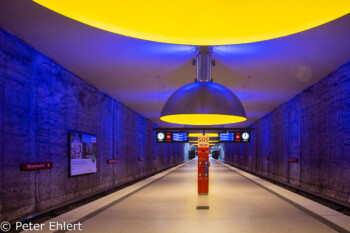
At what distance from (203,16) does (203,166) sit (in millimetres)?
8466

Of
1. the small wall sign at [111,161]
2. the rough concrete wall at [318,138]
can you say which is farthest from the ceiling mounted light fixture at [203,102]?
the small wall sign at [111,161]

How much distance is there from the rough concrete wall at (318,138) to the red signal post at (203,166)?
12.7 feet

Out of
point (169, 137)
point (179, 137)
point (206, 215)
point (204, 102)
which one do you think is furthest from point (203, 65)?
point (179, 137)

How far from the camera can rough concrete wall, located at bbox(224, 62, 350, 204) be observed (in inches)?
343

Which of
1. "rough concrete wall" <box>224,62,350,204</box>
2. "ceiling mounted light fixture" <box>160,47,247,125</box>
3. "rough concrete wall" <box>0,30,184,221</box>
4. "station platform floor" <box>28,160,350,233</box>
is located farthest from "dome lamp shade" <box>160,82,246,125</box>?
"rough concrete wall" <box>224,62,350,204</box>

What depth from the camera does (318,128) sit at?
10.8 meters

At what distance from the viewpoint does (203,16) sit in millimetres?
1664

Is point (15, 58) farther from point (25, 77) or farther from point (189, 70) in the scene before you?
point (189, 70)

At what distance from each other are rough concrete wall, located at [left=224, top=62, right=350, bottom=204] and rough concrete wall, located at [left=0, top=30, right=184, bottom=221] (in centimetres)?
797

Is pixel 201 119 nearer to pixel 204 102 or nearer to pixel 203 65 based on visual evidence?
pixel 203 65

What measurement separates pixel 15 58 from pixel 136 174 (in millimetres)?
13847

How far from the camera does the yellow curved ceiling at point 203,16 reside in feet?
5.11

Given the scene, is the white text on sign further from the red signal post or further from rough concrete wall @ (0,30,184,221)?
→ rough concrete wall @ (0,30,184,221)

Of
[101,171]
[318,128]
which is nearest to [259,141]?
[318,128]
